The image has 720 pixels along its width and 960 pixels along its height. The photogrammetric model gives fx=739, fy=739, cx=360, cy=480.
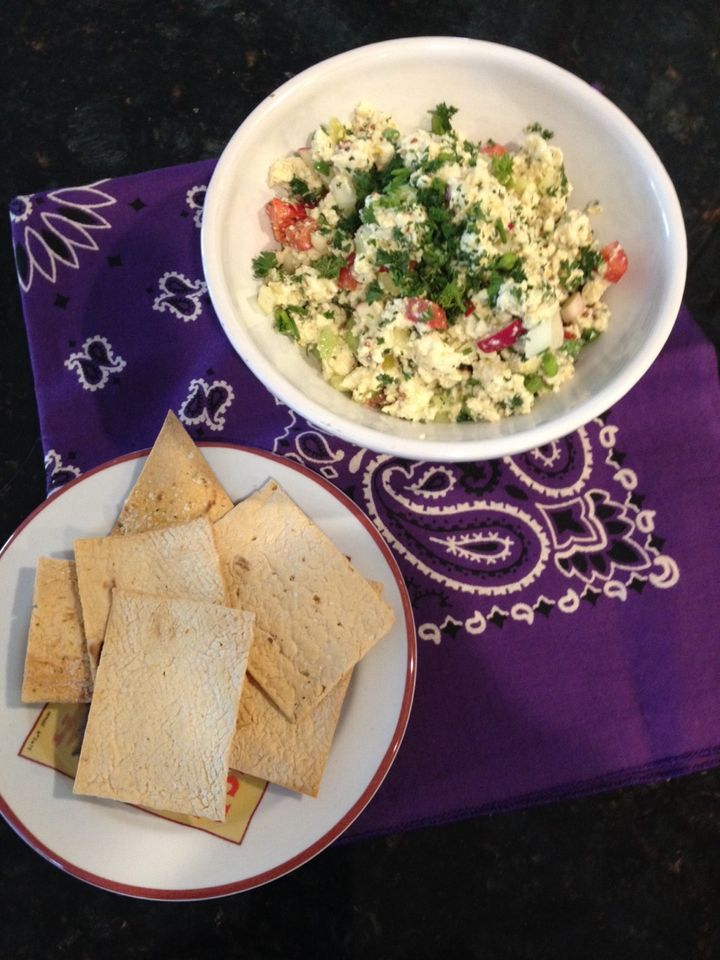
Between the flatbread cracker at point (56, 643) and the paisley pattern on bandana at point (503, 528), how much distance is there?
1.63 feet

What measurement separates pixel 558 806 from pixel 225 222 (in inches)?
51.0

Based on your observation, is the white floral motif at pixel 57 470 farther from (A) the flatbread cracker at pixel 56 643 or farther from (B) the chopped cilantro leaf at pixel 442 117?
(B) the chopped cilantro leaf at pixel 442 117

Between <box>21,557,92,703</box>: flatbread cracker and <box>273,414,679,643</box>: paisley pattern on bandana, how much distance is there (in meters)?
0.50

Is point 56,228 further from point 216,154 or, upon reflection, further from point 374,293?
point 374,293

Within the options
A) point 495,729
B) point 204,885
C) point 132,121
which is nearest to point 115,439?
point 132,121

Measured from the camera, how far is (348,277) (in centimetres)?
123

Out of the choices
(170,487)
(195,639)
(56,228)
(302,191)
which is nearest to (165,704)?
(195,639)

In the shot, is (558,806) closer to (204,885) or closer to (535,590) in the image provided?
(535,590)

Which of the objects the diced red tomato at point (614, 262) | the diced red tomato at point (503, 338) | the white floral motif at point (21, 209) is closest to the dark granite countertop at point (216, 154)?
the white floral motif at point (21, 209)

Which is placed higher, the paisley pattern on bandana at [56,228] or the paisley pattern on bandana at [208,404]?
the paisley pattern on bandana at [56,228]

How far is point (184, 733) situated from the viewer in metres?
1.30

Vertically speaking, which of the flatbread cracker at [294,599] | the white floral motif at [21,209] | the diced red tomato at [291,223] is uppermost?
the diced red tomato at [291,223]

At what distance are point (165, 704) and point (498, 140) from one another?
118cm

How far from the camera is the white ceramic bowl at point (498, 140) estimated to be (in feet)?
3.90
